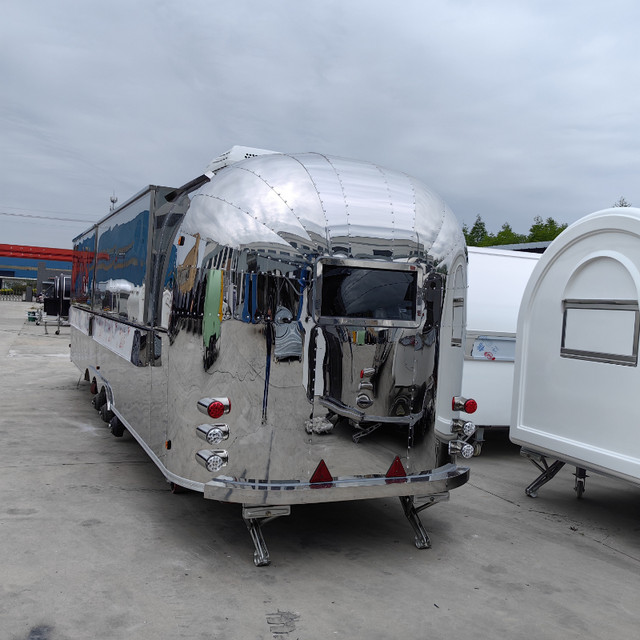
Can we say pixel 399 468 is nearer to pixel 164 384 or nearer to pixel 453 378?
pixel 453 378

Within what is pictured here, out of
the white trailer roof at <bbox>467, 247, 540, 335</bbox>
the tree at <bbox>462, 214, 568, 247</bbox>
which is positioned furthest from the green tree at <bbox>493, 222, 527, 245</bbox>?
the white trailer roof at <bbox>467, 247, 540, 335</bbox>

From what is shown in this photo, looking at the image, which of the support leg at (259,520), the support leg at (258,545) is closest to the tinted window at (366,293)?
the support leg at (259,520)

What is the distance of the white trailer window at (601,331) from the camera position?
527cm

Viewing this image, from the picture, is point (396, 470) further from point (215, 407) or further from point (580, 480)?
point (580, 480)

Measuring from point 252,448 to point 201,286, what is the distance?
3.71 ft

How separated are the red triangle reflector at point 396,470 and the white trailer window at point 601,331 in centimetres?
211

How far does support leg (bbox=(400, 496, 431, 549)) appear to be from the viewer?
4.92 meters

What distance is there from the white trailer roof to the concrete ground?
1.93 m

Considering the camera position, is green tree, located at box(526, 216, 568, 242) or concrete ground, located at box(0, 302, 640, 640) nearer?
concrete ground, located at box(0, 302, 640, 640)

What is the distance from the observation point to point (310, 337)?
4.32m

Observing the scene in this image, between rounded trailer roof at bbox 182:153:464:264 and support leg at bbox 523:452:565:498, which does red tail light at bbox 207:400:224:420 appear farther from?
support leg at bbox 523:452:565:498

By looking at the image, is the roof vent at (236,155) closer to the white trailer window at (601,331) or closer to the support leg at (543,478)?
the white trailer window at (601,331)

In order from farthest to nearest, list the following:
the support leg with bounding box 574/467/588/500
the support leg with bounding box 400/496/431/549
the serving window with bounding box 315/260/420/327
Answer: the support leg with bounding box 574/467/588/500, the support leg with bounding box 400/496/431/549, the serving window with bounding box 315/260/420/327

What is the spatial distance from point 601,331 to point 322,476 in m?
2.79
